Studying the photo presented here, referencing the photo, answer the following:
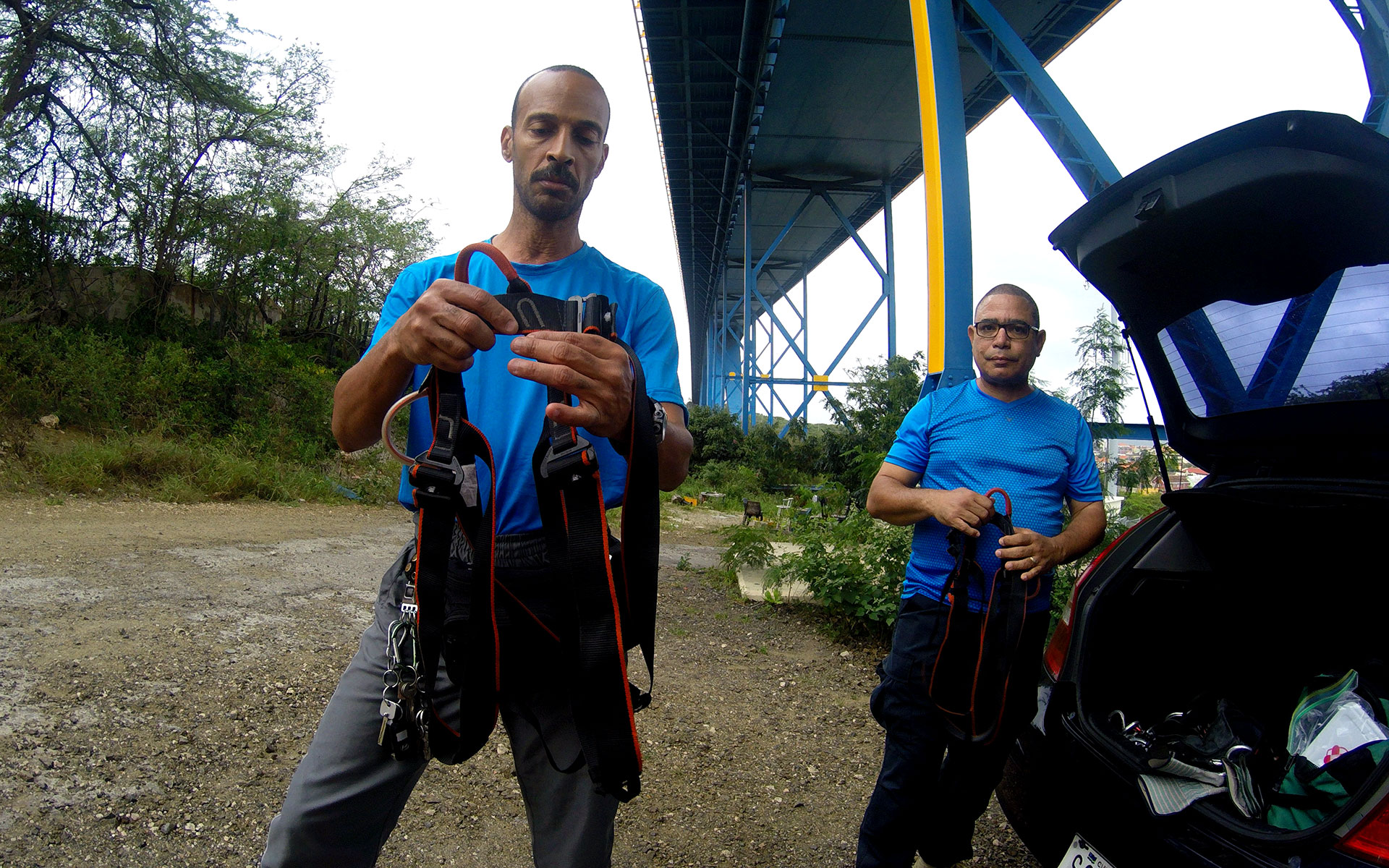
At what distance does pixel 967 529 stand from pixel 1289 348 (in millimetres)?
926

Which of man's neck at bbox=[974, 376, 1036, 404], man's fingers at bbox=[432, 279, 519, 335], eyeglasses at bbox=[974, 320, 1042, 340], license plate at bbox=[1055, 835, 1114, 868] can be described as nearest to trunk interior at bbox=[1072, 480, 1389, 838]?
license plate at bbox=[1055, 835, 1114, 868]

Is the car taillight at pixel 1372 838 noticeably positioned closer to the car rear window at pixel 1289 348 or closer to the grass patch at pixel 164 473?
the car rear window at pixel 1289 348

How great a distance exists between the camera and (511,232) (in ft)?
5.51

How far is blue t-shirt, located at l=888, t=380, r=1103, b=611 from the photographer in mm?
2375

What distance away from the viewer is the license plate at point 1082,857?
1.71 m

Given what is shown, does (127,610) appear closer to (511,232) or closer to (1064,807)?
(511,232)

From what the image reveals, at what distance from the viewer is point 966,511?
226cm

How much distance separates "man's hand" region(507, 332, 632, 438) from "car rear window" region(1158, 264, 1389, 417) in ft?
5.76

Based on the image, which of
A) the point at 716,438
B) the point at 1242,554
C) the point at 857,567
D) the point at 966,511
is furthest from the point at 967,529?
the point at 716,438

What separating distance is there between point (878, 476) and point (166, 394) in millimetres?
13955

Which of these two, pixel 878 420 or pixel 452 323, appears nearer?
pixel 452 323

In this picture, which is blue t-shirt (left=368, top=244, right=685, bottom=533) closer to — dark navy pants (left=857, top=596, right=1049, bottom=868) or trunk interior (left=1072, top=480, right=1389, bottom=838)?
dark navy pants (left=857, top=596, right=1049, bottom=868)

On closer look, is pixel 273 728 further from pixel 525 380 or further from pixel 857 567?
pixel 857 567

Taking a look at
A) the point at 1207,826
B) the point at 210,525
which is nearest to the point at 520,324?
the point at 1207,826
